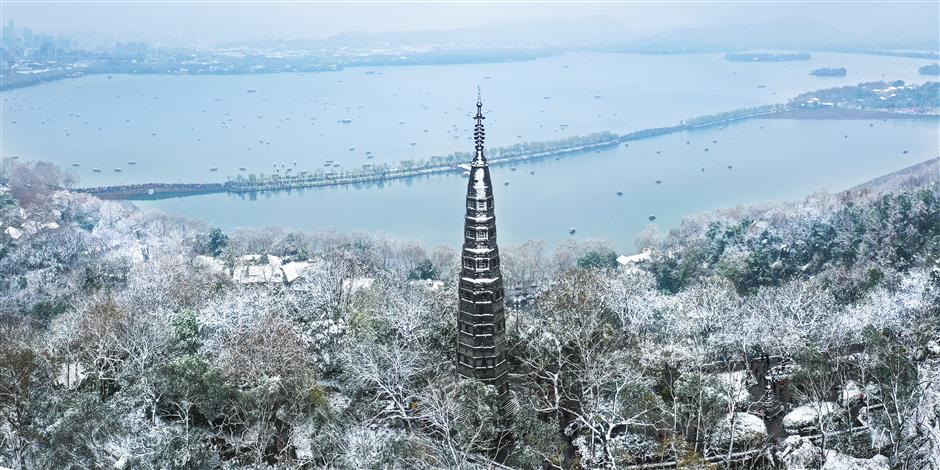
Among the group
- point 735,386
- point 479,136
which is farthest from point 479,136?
point 735,386

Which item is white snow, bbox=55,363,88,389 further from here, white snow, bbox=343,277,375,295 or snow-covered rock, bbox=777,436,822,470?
snow-covered rock, bbox=777,436,822,470

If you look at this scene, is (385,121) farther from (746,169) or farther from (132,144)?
(746,169)

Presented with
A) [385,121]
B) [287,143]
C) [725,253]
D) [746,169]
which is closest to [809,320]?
[725,253]

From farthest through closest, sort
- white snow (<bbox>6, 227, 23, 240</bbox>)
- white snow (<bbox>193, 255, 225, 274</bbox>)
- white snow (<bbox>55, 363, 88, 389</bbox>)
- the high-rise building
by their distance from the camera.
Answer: white snow (<bbox>6, 227, 23, 240</bbox>) < white snow (<bbox>193, 255, 225, 274</bbox>) < white snow (<bbox>55, 363, 88, 389</bbox>) < the high-rise building

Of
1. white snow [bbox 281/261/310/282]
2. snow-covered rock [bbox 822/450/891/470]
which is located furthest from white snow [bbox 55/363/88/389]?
white snow [bbox 281/261/310/282]

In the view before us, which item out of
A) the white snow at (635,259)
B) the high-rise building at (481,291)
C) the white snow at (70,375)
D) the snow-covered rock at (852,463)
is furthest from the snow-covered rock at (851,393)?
the white snow at (635,259)

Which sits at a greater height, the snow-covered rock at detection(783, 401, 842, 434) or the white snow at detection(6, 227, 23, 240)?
the white snow at detection(6, 227, 23, 240)
